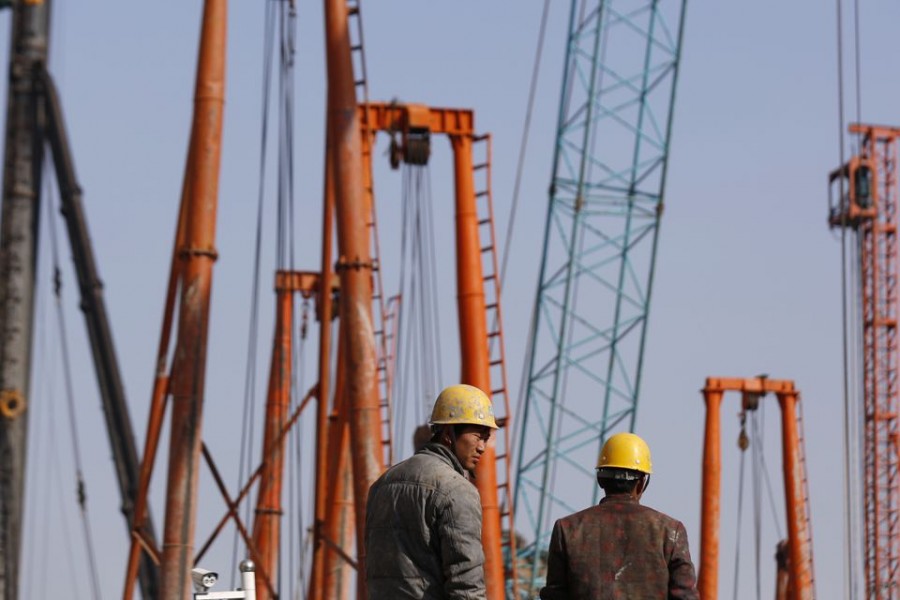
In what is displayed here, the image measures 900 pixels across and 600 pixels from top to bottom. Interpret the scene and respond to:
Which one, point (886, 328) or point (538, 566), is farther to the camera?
point (886, 328)

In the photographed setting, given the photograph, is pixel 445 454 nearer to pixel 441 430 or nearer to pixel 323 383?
pixel 441 430

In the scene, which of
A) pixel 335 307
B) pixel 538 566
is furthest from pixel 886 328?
pixel 335 307

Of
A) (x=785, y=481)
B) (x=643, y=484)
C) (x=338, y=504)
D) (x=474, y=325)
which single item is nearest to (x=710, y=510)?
(x=785, y=481)

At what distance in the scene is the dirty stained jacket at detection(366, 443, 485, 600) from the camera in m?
6.69

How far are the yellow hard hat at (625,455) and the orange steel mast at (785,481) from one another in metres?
30.7

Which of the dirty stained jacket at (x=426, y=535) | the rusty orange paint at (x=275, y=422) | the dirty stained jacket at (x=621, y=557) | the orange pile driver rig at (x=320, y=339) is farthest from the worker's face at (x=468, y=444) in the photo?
the rusty orange paint at (x=275, y=422)

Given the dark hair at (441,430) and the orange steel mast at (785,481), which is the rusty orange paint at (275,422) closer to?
the orange steel mast at (785,481)

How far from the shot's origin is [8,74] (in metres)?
20.7

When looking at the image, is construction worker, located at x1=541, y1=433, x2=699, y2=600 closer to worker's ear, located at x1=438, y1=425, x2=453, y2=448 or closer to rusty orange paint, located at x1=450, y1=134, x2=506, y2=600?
worker's ear, located at x1=438, y1=425, x2=453, y2=448

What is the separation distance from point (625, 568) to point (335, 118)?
529 inches

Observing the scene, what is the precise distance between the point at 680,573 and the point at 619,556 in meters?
0.26

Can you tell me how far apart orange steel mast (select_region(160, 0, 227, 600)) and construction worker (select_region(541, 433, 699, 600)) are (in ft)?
39.9

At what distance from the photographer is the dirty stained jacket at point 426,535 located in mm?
6688

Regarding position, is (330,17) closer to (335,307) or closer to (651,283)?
(335,307)
